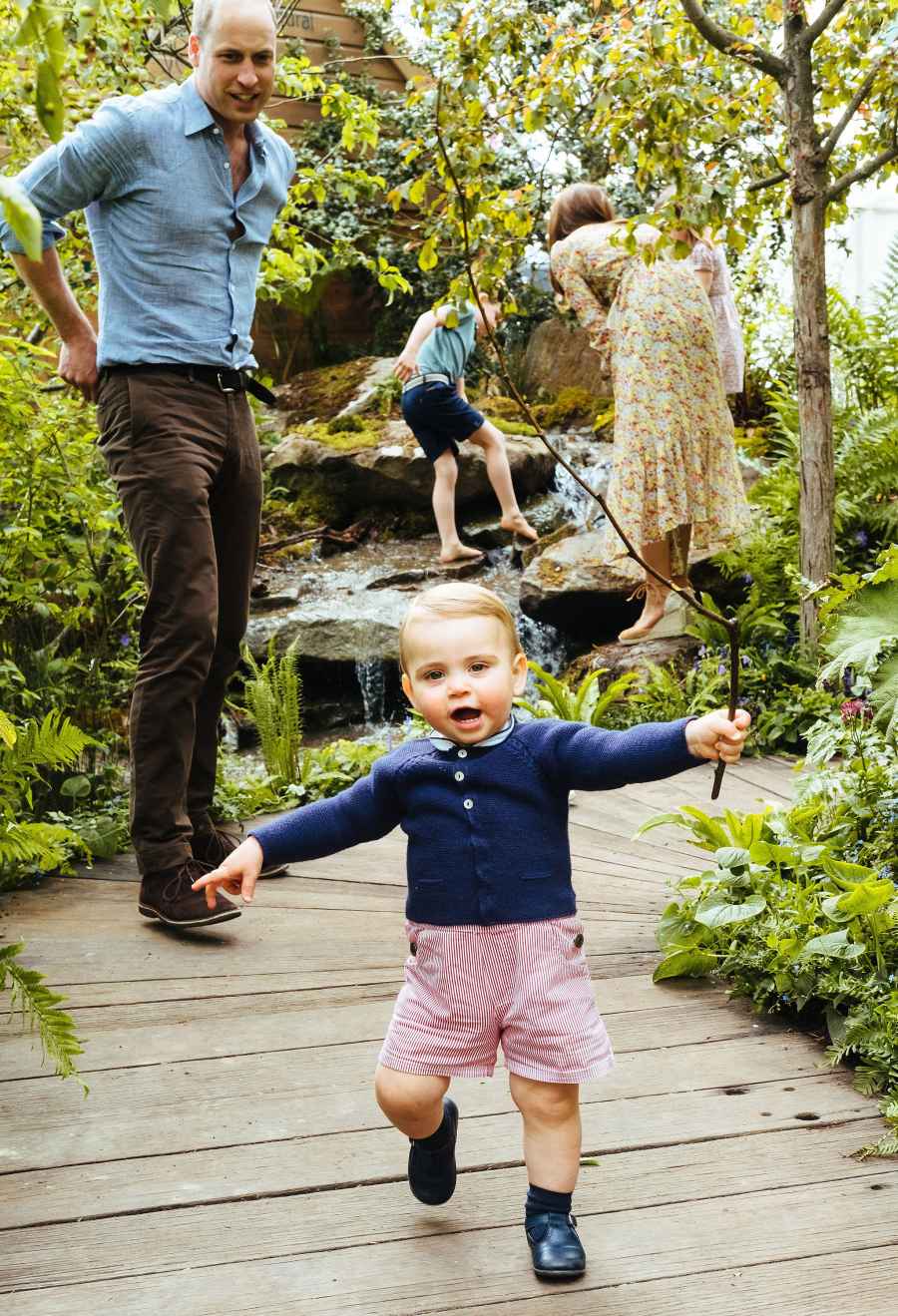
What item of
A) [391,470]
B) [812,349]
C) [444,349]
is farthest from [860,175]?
[391,470]

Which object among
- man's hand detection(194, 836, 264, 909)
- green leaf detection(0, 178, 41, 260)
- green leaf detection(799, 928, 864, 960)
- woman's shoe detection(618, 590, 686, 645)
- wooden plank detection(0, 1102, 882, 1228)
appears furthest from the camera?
woman's shoe detection(618, 590, 686, 645)

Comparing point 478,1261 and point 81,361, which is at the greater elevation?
point 81,361

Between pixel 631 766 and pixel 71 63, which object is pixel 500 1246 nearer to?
pixel 631 766

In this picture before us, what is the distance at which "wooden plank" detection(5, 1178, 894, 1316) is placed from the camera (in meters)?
1.84

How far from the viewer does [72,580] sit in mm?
4746

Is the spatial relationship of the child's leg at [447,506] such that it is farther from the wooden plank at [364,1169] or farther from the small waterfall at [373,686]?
the wooden plank at [364,1169]

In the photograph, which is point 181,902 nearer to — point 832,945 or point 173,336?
point 173,336

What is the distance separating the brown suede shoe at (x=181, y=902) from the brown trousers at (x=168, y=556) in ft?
0.11

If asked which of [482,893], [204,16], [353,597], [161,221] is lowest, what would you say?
[353,597]

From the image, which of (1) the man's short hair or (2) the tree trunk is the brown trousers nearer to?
(1) the man's short hair

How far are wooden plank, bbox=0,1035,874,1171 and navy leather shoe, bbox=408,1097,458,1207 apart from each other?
12.4 inches

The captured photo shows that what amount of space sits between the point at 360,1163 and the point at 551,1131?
1.45ft

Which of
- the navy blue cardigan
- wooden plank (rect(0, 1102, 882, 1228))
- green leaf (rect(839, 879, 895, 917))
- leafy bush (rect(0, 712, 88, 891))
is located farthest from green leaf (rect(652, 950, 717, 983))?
leafy bush (rect(0, 712, 88, 891))

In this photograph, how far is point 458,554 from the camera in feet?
28.7
